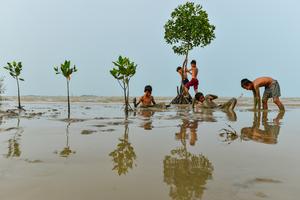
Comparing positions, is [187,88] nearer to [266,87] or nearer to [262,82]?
[266,87]

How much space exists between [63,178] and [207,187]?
4.61 ft

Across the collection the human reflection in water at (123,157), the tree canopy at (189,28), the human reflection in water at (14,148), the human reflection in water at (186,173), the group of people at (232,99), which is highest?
the tree canopy at (189,28)

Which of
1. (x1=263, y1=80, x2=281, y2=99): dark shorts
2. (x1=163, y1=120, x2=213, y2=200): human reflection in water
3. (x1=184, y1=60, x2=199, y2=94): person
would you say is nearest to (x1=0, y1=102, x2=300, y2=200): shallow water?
(x1=163, y1=120, x2=213, y2=200): human reflection in water

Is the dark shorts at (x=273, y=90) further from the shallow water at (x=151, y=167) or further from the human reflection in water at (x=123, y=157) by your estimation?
the human reflection in water at (x=123, y=157)

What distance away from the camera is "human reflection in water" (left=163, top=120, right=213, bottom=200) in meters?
2.48

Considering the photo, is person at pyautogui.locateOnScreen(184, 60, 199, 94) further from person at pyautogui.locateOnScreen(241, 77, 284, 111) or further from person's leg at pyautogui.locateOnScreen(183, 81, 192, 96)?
person at pyautogui.locateOnScreen(241, 77, 284, 111)

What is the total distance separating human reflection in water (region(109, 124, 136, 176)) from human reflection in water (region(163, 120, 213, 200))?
1.43ft

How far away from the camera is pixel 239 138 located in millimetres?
5488

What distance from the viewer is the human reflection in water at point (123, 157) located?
338 centimetres

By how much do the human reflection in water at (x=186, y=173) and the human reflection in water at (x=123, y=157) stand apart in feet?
1.43

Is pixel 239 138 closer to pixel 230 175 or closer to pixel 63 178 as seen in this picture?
pixel 230 175

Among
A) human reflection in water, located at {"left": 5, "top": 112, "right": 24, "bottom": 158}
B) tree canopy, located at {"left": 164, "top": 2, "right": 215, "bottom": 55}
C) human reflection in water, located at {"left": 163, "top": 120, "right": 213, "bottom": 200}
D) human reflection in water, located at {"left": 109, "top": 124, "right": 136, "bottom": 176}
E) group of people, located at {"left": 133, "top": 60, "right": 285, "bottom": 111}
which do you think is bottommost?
human reflection in water, located at {"left": 5, "top": 112, "right": 24, "bottom": 158}

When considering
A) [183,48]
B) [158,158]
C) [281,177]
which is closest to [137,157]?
[158,158]

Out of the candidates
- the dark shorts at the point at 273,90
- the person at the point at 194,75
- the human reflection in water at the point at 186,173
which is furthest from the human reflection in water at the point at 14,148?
the person at the point at 194,75
